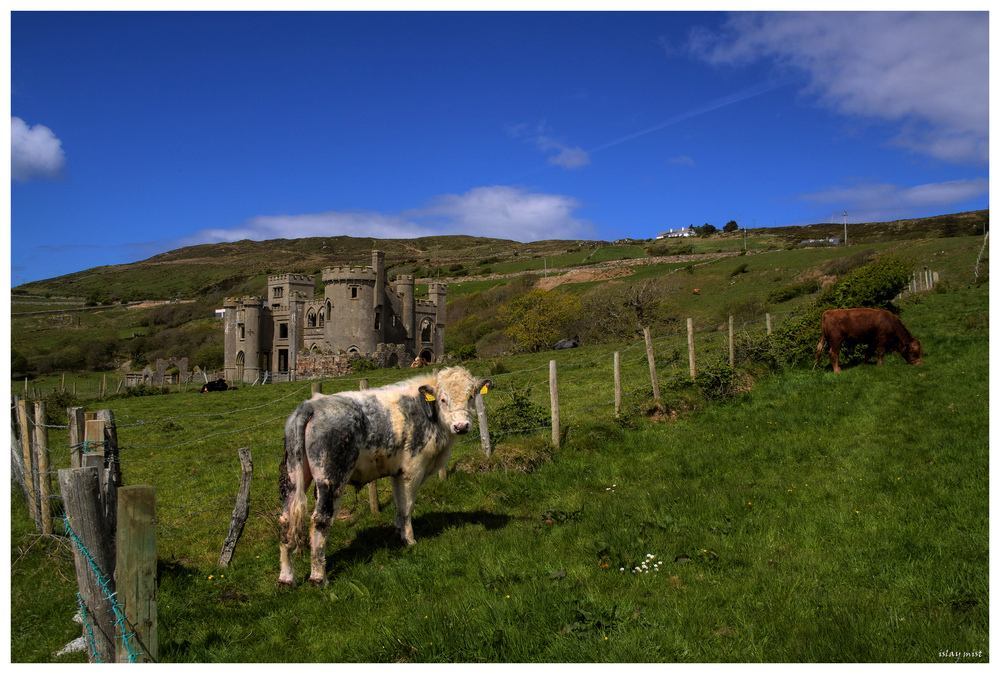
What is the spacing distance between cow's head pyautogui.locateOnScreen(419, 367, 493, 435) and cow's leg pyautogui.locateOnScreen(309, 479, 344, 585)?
1601 mm

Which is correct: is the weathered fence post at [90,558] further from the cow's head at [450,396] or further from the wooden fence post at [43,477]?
the wooden fence post at [43,477]

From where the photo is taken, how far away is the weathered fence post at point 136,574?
3.46m

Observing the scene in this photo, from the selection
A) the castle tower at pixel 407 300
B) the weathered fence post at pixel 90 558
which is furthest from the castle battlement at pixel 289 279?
the weathered fence post at pixel 90 558

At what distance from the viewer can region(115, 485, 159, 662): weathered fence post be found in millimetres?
3457

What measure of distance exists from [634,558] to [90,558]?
14.3ft

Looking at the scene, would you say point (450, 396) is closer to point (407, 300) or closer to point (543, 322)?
point (543, 322)

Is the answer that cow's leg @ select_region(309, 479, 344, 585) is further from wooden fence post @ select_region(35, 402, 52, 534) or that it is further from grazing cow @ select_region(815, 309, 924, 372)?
grazing cow @ select_region(815, 309, 924, 372)

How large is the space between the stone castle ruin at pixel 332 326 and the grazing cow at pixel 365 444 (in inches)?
1768

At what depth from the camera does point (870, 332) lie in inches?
585

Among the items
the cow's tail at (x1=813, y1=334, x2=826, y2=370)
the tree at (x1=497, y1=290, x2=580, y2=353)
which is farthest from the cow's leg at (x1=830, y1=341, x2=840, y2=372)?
the tree at (x1=497, y1=290, x2=580, y2=353)

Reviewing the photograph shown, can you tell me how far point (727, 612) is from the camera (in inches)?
181

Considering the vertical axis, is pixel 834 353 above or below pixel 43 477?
above

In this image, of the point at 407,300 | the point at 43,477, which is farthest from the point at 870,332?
the point at 407,300

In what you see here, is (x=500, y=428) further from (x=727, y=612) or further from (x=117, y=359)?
(x=117, y=359)
